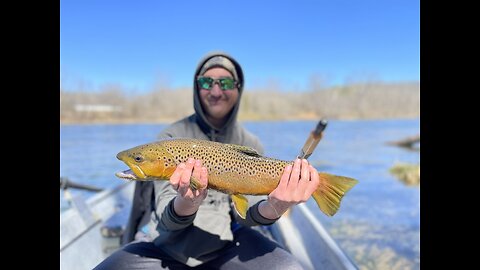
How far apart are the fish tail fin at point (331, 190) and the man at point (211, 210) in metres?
0.06

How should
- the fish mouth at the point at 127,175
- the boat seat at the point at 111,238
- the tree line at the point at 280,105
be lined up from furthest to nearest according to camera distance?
the tree line at the point at 280,105, the boat seat at the point at 111,238, the fish mouth at the point at 127,175

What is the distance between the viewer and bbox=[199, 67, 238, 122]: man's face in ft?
9.79

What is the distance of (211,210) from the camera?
2758 mm

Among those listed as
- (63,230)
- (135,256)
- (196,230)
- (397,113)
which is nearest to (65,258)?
(63,230)

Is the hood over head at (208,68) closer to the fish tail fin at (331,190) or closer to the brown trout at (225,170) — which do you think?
the brown trout at (225,170)

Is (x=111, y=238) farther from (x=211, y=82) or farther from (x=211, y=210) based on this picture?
(x=211, y=82)

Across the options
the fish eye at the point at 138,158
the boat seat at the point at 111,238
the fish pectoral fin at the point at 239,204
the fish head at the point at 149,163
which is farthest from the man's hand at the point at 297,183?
the boat seat at the point at 111,238

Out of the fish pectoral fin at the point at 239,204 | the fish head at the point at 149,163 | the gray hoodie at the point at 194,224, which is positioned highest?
the fish head at the point at 149,163

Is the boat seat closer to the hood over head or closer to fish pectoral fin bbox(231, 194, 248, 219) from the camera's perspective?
the hood over head

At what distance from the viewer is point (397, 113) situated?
7525 centimetres

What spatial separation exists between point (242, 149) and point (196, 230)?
702 millimetres

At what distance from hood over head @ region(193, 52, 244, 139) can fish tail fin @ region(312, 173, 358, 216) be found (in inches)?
50.8

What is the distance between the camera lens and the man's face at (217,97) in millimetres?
2983

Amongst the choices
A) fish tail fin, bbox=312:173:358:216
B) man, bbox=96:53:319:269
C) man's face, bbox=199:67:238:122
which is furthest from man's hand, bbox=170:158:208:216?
man's face, bbox=199:67:238:122
